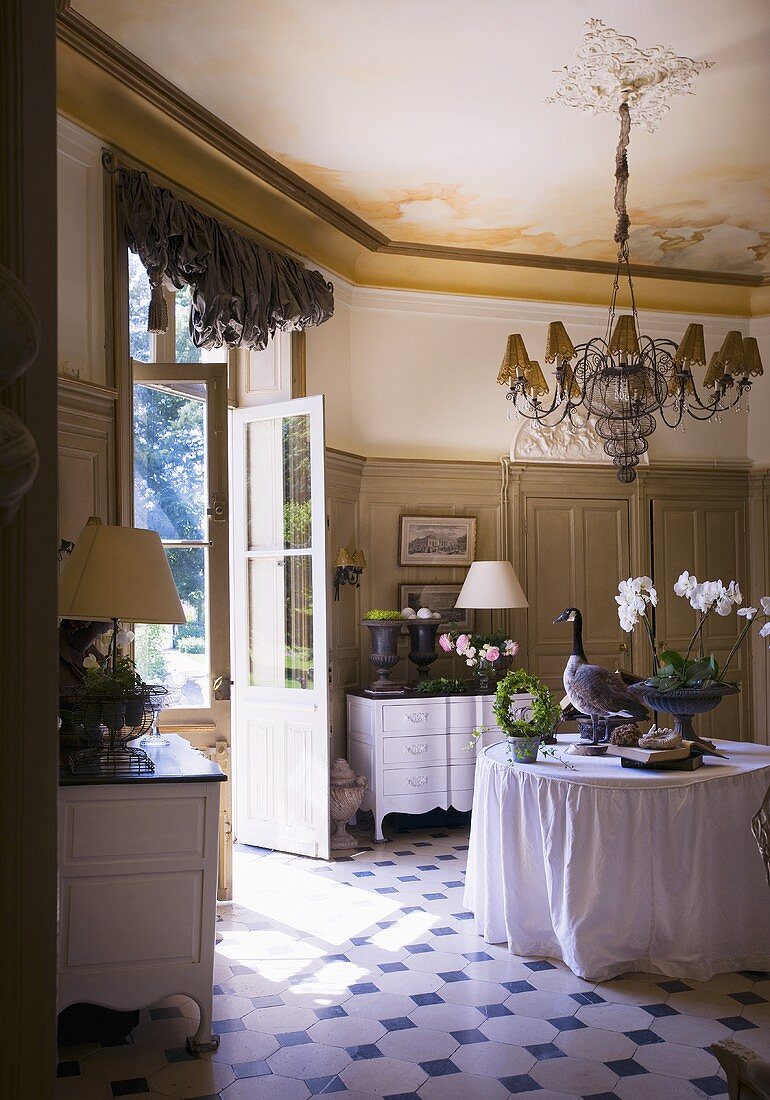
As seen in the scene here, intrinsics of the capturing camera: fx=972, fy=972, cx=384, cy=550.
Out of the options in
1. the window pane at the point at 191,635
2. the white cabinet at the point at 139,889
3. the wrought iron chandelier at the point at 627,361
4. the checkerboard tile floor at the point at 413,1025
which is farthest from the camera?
the window pane at the point at 191,635

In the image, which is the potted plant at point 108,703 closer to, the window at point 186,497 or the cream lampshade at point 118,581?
the cream lampshade at point 118,581

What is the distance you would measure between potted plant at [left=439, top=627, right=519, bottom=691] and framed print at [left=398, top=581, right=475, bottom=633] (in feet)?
0.42

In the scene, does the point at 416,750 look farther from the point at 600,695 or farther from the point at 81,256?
the point at 81,256

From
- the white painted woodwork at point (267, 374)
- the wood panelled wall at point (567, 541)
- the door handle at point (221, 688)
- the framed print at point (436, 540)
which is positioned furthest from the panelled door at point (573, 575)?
the door handle at point (221, 688)

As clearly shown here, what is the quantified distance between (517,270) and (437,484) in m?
1.68

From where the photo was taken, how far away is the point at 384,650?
6238 mm

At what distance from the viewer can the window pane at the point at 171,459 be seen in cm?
493

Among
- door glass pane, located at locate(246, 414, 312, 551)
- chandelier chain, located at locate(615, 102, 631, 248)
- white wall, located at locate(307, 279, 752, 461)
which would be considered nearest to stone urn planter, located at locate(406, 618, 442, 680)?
door glass pane, located at locate(246, 414, 312, 551)

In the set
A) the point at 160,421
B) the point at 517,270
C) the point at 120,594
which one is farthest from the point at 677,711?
the point at 517,270

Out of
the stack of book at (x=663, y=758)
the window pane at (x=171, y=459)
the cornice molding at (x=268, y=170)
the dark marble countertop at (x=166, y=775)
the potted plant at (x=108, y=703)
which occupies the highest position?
the cornice molding at (x=268, y=170)

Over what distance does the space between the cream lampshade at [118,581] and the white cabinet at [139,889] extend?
55 centimetres

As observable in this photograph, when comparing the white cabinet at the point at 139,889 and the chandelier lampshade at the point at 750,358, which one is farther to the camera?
the chandelier lampshade at the point at 750,358

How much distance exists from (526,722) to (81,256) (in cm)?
286

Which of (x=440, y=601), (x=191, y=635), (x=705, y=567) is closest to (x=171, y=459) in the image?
(x=191, y=635)
